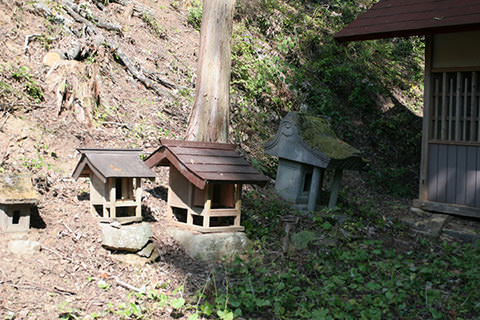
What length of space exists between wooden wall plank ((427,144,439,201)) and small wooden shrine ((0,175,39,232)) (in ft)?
21.3

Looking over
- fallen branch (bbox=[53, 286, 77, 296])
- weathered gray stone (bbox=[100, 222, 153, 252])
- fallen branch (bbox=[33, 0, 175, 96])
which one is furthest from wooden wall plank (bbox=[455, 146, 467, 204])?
fallen branch (bbox=[53, 286, 77, 296])

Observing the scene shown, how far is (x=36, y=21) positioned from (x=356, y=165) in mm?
6694

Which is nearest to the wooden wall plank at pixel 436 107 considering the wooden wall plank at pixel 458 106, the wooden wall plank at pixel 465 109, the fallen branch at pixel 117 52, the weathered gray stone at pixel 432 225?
the wooden wall plank at pixel 458 106

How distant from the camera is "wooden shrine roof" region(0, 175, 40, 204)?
4703mm

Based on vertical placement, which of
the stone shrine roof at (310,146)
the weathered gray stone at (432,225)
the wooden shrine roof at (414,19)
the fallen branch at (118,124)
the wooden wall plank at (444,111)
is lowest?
the weathered gray stone at (432,225)

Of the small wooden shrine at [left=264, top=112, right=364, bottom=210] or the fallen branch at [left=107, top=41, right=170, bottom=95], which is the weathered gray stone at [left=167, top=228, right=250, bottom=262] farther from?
the fallen branch at [left=107, top=41, right=170, bottom=95]

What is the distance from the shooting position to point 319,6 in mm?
16188

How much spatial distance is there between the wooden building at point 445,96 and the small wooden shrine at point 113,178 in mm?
4657

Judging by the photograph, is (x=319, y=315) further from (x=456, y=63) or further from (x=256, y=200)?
(x=456, y=63)

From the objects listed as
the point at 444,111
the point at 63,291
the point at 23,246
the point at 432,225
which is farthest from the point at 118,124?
the point at 444,111

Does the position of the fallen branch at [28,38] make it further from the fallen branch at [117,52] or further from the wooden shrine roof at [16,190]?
the wooden shrine roof at [16,190]

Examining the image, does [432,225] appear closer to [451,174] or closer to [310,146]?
[451,174]

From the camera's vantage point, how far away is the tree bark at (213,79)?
274 inches

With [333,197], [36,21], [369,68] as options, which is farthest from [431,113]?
[36,21]
